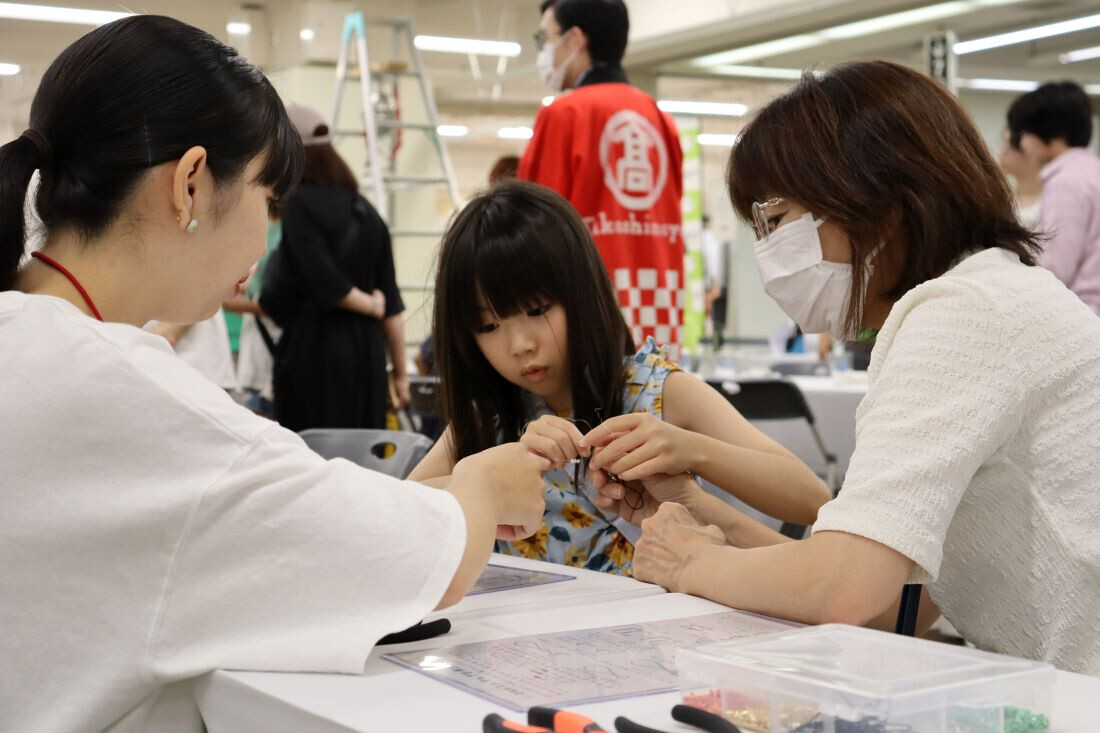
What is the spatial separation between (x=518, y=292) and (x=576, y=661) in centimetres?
106

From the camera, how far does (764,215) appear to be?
1.48 meters

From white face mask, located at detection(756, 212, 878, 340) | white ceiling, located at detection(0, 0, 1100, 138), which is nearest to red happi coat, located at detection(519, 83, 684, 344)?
white face mask, located at detection(756, 212, 878, 340)

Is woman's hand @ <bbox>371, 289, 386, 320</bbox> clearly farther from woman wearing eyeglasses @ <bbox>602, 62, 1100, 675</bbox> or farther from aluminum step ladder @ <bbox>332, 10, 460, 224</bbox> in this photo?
woman wearing eyeglasses @ <bbox>602, 62, 1100, 675</bbox>

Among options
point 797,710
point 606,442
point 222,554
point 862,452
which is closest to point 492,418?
point 606,442

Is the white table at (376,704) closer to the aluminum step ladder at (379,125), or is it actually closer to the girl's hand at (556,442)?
the girl's hand at (556,442)

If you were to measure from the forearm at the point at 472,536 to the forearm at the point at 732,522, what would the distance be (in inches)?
25.8

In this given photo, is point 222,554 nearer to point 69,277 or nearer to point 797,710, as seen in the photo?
point 69,277

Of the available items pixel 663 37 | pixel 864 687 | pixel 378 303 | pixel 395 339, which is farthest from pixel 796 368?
pixel 864 687

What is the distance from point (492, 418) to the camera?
214cm

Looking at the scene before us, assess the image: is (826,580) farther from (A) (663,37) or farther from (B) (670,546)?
(A) (663,37)

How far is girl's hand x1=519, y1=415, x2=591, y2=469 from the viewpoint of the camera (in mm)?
1640

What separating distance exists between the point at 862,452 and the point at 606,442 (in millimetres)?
581

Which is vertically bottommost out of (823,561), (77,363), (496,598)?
(496,598)

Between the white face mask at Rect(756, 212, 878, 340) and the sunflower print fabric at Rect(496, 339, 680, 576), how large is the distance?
51 centimetres
